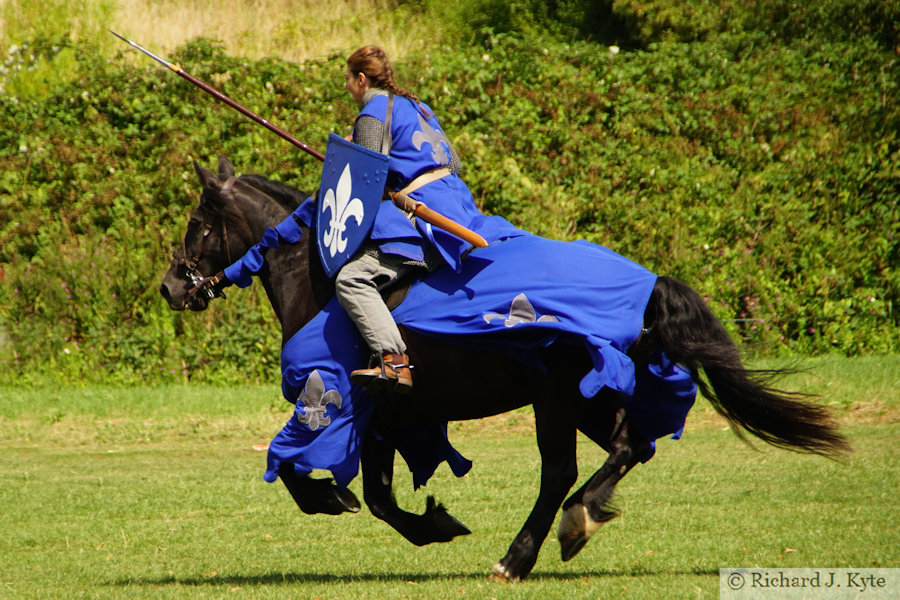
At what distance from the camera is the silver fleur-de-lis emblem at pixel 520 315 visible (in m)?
4.59

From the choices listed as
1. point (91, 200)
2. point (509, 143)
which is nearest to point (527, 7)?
point (509, 143)

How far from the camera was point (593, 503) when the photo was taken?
4668mm

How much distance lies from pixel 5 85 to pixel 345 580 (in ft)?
42.5

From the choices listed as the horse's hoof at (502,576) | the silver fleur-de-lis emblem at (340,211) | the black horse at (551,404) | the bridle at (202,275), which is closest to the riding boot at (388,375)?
the black horse at (551,404)

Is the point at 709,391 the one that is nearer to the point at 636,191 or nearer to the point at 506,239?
the point at 506,239

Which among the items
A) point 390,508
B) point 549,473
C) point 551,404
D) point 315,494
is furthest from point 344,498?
point 551,404

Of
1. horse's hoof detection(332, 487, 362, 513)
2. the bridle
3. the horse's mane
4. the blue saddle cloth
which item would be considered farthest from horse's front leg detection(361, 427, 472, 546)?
the horse's mane

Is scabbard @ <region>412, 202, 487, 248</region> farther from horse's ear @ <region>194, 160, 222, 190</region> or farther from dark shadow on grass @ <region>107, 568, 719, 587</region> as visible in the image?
dark shadow on grass @ <region>107, 568, 719, 587</region>

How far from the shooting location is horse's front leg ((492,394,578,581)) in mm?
4773

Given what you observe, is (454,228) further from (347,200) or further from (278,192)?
(278,192)

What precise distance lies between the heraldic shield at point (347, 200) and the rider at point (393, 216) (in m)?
0.06

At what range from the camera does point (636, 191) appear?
1481 cm

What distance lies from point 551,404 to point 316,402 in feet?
3.66

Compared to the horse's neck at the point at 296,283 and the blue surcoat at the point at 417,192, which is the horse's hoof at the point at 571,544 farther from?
the horse's neck at the point at 296,283
